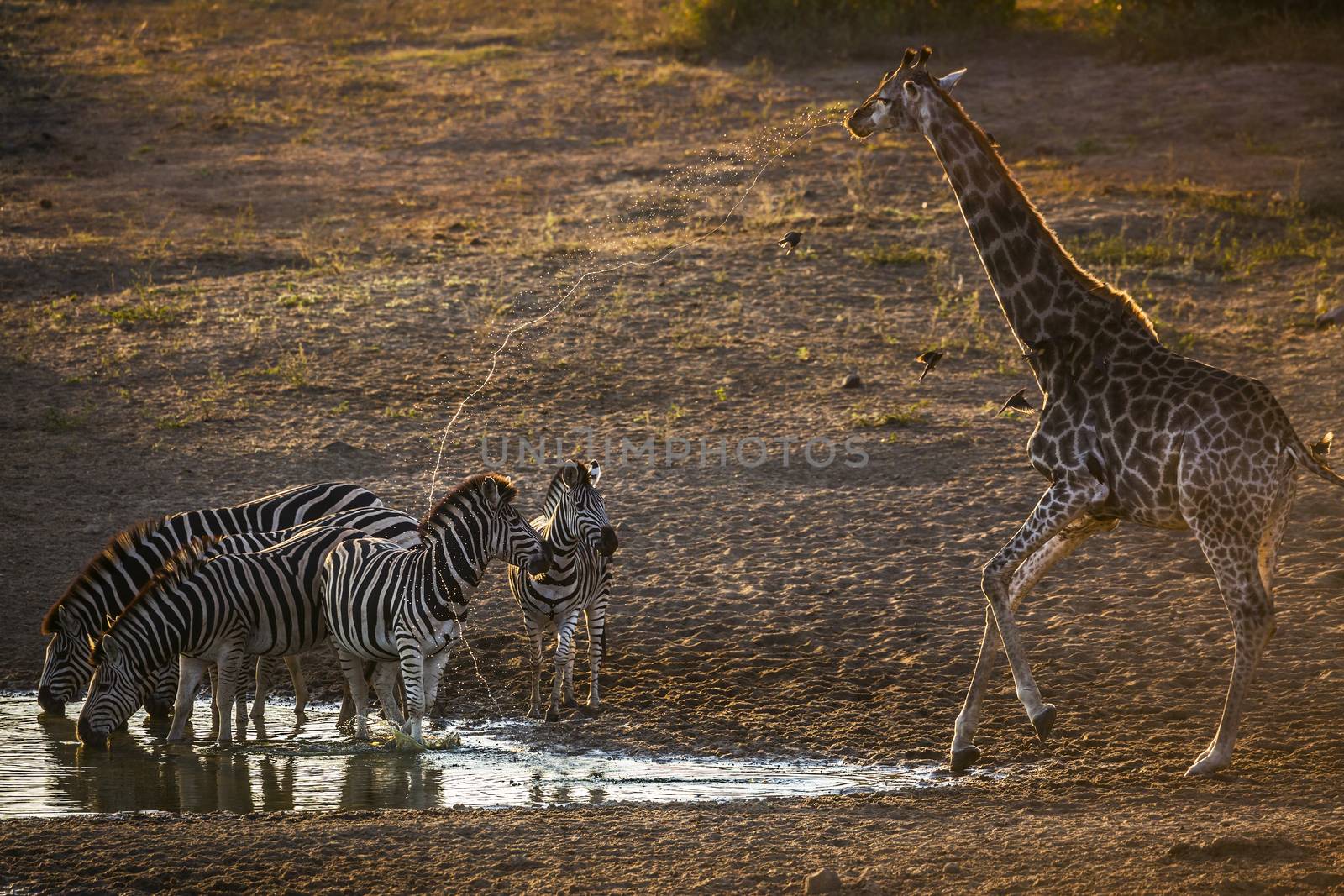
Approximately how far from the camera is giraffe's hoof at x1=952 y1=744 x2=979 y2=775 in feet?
24.0

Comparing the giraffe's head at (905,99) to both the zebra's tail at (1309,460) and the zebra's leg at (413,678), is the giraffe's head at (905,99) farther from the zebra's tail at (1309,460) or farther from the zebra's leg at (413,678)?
the zebra's leg at (413,678)

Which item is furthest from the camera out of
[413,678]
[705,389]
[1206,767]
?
[705,389]

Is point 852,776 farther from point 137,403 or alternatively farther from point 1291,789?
point 137,403

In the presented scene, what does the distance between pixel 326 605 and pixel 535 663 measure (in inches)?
45.6

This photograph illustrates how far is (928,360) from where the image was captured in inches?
492

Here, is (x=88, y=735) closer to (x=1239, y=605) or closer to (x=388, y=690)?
(x=388, y=690)

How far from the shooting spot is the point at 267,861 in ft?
20.1

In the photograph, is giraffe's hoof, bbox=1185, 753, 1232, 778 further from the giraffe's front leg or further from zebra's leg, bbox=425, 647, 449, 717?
zebra's leg, bbox=425, 647, 449, 717

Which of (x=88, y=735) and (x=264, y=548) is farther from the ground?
(x=264, y=548)

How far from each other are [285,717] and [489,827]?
289 centimetres

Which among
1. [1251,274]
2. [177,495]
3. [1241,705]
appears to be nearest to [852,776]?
[1241,705]

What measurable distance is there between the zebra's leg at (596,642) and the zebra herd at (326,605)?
10 mm

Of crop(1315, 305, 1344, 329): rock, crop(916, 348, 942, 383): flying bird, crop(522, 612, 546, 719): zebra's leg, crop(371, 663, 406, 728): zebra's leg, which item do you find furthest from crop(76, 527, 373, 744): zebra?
crop(1315, 305, 1344, 329): rock

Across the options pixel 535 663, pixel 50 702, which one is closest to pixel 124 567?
pixel 50 702
